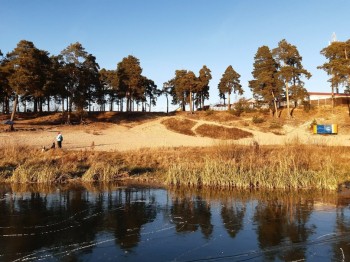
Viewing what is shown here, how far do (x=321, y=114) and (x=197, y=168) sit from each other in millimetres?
49713

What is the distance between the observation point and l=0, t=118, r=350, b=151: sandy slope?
119 feet

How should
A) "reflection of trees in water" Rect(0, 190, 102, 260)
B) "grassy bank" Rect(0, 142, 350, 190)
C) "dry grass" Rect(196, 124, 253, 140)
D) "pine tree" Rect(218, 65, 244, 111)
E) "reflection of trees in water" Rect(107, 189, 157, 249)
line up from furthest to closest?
"pine tree" Rect(218, 65, 244, 111), "dry grass" Rect(196, 124, 253, 140), "grassy bank" Rect(0, 142, 350, 190), "reflection of trees in water" Rect(107, 189, 157, 249), "reflection of trees in water" Rect(0, 190, 102, 260)

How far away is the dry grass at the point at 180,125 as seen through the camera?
5394 cm

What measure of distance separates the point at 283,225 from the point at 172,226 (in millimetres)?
3329

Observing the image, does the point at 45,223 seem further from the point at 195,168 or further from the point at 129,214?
the point at 195,168

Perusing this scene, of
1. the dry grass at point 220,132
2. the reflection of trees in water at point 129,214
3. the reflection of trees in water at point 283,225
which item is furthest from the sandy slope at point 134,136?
the reflection of trees in water at point 283,225

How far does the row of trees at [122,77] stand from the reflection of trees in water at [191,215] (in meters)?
37.4

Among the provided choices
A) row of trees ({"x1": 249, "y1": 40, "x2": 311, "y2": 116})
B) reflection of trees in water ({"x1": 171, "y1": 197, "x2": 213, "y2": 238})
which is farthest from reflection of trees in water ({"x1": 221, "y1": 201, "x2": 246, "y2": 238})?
row of trees ({"x1": 249, "y1": 40, "x2": 311, "y2": 116})

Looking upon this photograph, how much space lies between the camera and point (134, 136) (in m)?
47.5

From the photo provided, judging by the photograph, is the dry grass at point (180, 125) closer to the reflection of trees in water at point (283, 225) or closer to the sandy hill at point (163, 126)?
the sandy hill at point (163, 126)

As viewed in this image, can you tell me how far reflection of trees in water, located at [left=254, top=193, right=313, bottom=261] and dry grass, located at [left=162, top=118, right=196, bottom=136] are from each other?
37.4 meters

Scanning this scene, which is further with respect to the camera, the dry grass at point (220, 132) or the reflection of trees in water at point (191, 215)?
the dry grass at point (220, 132)

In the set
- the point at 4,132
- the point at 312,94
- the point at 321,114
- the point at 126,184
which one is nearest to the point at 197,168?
the point at 126,184

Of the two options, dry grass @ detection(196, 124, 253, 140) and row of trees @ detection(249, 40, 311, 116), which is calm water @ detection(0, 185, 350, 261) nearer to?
dry grass @ detection(196, 124, 253, 140)
